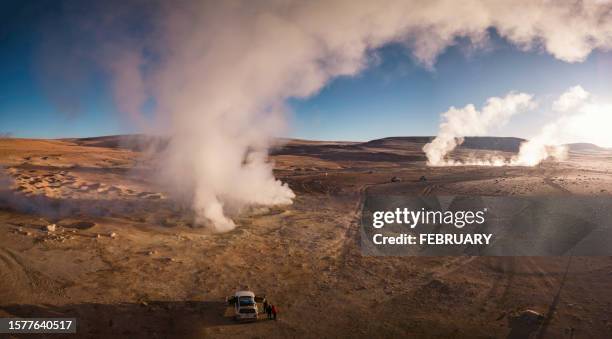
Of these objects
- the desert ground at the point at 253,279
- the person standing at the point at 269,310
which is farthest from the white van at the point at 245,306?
the person standing at the point at 269,310

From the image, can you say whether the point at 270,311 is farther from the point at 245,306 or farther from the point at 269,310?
the point at 245,306

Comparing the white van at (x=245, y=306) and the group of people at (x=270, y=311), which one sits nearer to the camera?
the white van at (x=245, y=306)

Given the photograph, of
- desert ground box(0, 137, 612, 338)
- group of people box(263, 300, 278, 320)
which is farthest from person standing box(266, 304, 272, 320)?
desert ground box(0, 137, 612, 338)

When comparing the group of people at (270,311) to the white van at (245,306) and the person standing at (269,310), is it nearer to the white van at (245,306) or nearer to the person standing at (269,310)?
the person standing at (269,310)

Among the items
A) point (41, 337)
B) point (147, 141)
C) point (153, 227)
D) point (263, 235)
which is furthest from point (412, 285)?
point (147, 141)

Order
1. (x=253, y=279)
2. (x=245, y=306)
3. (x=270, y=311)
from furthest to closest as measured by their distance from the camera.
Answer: (x=253, y=279), (x=270, y=311), (x=245, y=306)

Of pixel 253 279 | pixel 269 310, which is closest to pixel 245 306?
pixel 269 310

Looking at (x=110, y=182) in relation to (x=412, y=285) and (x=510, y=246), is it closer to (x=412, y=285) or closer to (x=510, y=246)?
(x=412, y=285)
